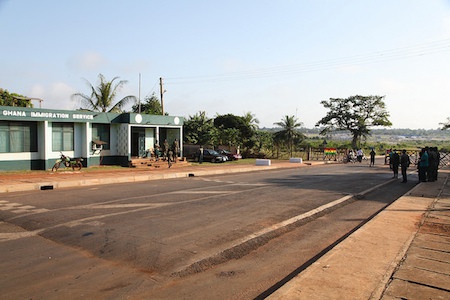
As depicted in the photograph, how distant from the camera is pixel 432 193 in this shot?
14.3 metres

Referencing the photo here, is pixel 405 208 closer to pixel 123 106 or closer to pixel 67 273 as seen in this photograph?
pixel 67 273

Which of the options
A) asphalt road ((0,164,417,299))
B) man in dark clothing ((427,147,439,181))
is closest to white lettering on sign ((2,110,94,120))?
asphalt road ((0,164,417,299))

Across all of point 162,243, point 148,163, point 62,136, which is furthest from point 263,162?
point 162,243

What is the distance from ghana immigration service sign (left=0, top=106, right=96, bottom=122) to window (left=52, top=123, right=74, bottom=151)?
81cm

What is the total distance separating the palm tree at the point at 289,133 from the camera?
146 ft

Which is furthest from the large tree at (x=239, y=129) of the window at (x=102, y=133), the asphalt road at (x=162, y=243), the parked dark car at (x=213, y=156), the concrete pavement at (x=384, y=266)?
the concrete pavement at (x=384, y=266)

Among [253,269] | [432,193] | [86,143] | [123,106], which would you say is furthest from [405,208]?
[123,106]

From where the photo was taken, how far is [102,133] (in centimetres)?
2619

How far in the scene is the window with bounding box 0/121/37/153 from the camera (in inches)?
814

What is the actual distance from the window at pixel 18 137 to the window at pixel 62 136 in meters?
1.12

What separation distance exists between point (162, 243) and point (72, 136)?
1956cm

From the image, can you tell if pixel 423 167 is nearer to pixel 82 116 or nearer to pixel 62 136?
pixel 82 116

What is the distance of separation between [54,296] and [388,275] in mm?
4484

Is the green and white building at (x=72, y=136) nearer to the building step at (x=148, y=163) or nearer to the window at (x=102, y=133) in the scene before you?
the window at (x=102, y=133)
